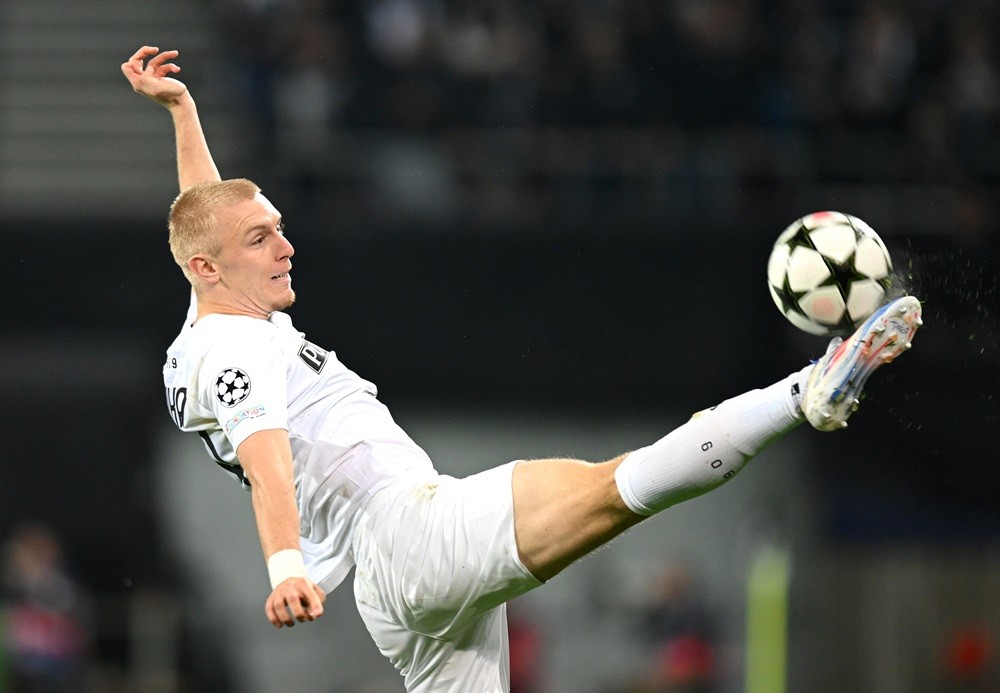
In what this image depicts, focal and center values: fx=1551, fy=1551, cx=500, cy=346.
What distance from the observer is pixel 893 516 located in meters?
13.5

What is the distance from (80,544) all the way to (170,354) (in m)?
8.37

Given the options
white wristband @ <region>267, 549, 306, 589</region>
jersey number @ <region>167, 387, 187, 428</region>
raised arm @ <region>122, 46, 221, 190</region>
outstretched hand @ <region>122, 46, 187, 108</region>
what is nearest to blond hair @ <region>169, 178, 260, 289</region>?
jersey number @ <region>167, 387, 187, 428</region>

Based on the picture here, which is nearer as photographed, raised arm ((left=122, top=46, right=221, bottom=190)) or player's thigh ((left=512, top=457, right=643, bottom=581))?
player's thigh ((left=512, top=457, right=643, bottom=581))

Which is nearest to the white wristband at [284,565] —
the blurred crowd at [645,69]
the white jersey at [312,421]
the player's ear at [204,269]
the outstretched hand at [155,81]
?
the white jersey at [312,421]

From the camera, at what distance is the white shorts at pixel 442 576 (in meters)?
5.46

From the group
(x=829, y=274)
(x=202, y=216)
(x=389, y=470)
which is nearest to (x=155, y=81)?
(x=202, y=216)

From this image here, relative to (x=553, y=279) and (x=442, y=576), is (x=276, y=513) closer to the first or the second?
(x=442, y=576)

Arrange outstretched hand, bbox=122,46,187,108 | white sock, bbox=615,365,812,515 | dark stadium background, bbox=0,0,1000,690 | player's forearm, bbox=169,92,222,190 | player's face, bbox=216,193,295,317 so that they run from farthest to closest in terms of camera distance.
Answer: dark stadium background, bbox=0,0,1000,690 < outstretched hand, bbox=122,46,187,108 < player's forearm, bbox=169,92,222,190 < player's face, bbox=216,193,295,317 < white sock, bbox=615,365,812,515

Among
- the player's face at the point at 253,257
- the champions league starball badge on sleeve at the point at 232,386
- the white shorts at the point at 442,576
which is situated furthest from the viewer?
the player's face at the point at 253,257

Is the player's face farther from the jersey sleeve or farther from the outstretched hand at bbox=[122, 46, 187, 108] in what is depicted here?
the outstretched hand at bbox=[122, 46, 187, 108]

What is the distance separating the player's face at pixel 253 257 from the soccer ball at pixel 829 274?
71.8 inches

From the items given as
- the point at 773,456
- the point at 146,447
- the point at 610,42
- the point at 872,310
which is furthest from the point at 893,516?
the point at 872,310

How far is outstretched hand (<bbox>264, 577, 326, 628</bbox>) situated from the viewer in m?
4.79

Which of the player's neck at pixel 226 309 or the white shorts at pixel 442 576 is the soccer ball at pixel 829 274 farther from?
the player's neck at pixel 226 309
